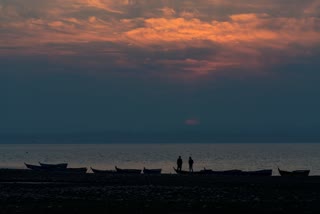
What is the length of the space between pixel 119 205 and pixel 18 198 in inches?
301

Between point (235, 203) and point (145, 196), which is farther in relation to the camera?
point (145, 196)

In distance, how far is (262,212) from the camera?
30.5m

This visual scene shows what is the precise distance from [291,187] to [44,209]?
22323 mm

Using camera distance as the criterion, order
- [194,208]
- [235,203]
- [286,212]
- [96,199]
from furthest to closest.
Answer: [96,199], [235,203], [194,208], [286,212]

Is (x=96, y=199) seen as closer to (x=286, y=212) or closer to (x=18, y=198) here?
(x=18, y=198)

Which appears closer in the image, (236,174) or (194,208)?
(194,208)

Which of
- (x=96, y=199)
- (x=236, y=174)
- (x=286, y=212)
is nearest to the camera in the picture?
(x=286, y=212)

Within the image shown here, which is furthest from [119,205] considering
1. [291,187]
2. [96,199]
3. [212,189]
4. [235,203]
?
[291,187]

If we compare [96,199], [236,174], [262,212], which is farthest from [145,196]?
[236,174]

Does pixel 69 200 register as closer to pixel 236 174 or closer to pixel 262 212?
pixel 262 212

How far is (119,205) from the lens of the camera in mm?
33594

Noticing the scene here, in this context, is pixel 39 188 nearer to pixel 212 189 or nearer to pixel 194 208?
pixel 212 189

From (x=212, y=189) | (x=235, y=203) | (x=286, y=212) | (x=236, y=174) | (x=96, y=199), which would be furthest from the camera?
(x=236, y=174)

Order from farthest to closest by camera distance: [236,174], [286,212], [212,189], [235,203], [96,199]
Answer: [236,174], [212,189], [96,199], [235,203], [286,212]
